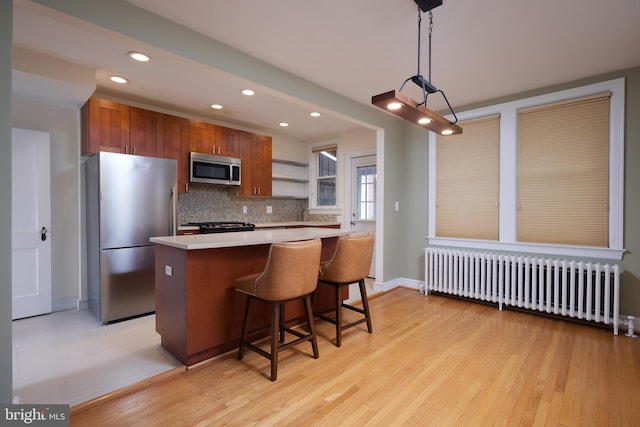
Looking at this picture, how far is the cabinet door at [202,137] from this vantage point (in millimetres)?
4113

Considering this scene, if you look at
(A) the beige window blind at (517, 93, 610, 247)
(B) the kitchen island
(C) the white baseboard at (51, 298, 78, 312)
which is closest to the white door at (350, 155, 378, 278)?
(A) the beige window blind at (517, 93, 610, 247)

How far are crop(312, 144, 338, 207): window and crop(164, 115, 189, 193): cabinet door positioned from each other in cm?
249

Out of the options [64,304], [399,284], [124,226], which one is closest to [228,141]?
[124,226]

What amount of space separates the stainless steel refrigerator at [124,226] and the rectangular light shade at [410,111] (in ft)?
8.49

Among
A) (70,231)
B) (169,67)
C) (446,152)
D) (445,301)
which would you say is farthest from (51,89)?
(445,301)

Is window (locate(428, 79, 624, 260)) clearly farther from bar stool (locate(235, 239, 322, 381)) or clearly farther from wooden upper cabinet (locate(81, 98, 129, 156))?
wooden upper cabinet (locate(81, 98, 129, 156))

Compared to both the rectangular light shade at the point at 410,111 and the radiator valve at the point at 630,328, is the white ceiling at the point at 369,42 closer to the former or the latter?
the rectangular light shade at the point at 410,111

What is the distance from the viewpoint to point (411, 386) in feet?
6.81

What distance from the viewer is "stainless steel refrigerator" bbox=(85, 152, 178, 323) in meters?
3.12

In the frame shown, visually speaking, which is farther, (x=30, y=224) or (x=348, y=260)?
(x=30, y=224)

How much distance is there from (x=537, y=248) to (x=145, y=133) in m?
4.69

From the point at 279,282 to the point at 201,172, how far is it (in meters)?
2.63

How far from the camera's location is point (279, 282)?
83.9 inches

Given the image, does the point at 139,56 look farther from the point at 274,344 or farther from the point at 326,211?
the point at 326,211
